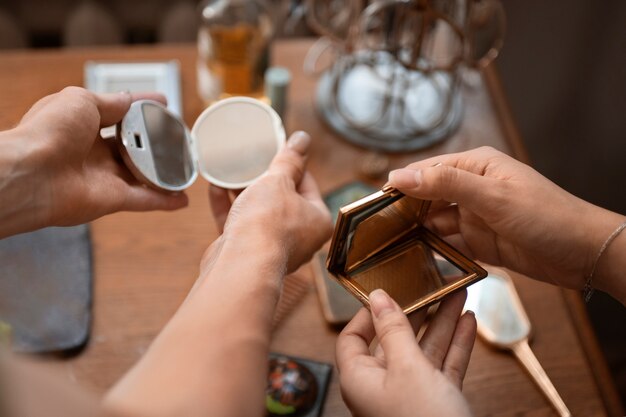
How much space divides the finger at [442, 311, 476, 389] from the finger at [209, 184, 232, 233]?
0.98 ft

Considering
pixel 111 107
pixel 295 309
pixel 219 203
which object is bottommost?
pixel 295 309

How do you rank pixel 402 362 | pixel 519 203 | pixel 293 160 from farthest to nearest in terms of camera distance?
pixel 293 160, pixel 519 203, pixel 402 362

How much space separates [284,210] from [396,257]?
0.42 ft

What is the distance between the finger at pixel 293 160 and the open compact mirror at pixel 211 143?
0.02m

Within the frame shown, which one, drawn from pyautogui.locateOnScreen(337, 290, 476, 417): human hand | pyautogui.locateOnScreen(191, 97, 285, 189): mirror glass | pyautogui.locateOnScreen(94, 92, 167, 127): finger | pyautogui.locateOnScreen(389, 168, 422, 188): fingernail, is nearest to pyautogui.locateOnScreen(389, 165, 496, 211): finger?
pyautogui.locateOnScreen(389, 168, 422, 188): fingernail

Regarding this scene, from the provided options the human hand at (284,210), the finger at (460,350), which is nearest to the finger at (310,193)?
the human hand at (284,210)

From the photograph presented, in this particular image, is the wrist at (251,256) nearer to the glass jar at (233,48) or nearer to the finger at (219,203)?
the finger at (219,203)

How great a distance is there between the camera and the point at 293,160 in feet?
2.52

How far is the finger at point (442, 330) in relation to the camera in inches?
25.2

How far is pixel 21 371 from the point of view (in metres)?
0.31

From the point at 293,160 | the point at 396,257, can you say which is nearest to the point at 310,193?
the point at 293,160

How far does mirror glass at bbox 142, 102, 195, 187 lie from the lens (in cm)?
74

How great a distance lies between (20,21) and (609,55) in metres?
1.21

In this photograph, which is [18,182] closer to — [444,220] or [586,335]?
[444,220]
